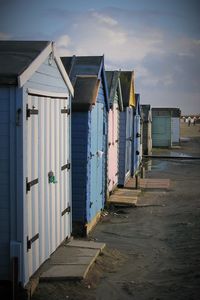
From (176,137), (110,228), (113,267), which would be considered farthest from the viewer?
(176,137)

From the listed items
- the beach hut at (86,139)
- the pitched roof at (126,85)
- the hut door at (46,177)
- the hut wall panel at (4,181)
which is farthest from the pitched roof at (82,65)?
the pitched roof at (126,85)

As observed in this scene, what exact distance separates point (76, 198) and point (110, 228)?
1274mm

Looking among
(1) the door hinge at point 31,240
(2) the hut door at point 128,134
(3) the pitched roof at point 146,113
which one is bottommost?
(1) the door hinge at point 31,240

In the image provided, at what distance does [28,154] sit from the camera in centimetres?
539

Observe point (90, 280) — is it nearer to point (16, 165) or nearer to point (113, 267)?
point (113, 267)

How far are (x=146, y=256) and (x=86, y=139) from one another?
8.45 ft

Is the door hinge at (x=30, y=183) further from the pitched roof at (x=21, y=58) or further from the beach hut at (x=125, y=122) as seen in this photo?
the beach hut at (x=125, y=122)

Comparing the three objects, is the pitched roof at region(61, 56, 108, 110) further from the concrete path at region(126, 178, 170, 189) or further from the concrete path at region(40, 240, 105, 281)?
the concrete path at region(126, 178, 170, 189)

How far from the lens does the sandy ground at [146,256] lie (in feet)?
19.0

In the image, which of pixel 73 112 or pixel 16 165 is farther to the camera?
pixel 73 112

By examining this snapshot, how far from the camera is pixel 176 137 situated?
120 ft

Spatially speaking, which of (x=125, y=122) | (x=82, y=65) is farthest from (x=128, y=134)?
(x=82, y=65)

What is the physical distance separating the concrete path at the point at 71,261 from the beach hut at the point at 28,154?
18 cm

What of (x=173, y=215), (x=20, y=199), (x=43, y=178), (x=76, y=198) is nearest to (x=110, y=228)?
(x=76, y=198)
